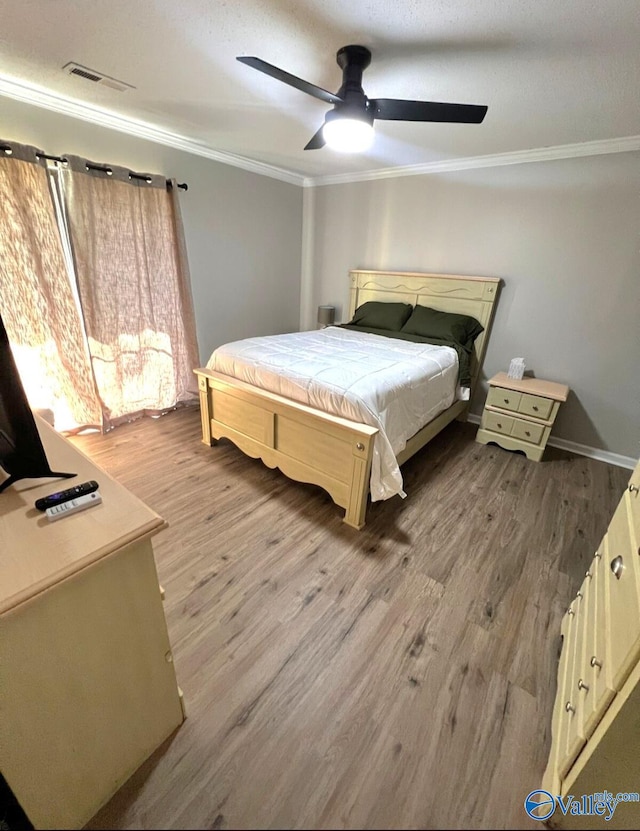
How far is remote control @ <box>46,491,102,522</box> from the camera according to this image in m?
0.89

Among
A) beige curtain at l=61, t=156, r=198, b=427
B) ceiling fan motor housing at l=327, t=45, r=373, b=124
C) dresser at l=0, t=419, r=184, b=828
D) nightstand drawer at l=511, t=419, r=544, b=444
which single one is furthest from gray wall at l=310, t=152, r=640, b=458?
dresser at l=0, t=419, r=184, b=828

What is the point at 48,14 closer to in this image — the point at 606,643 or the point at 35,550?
the point at 35,550

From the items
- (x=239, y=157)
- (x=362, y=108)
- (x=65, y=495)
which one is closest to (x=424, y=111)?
(x=362, y=108)

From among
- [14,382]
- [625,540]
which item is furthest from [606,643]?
[14,382]

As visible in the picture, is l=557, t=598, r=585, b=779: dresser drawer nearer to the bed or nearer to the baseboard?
the bed

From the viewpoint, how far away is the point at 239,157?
11.1ft

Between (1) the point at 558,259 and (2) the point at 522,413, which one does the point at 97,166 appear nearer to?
(1) the point at 558,259

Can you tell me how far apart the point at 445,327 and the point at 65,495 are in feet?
9.91

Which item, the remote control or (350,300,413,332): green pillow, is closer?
the remote control

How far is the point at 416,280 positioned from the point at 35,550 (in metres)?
3.53

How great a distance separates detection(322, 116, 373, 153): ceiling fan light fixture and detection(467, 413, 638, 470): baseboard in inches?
106

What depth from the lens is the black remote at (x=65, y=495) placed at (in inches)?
35.5

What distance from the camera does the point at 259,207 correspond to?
377 cm

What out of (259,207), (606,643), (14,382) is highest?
(259,207)
